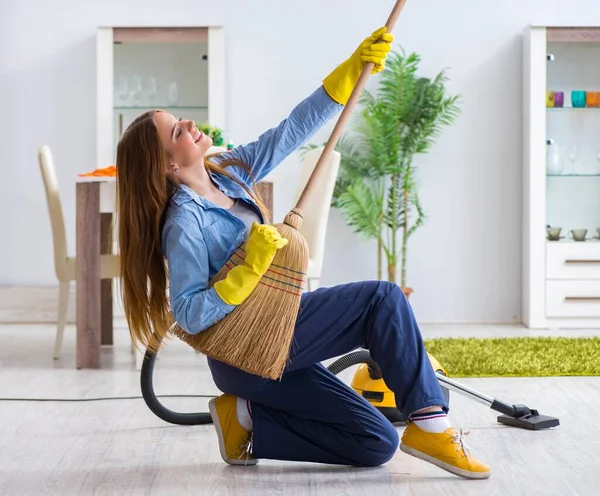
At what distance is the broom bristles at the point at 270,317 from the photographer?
2172 millimetres

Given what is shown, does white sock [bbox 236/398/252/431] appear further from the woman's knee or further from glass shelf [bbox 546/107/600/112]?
glass shelf [bbox 546/107/600/112]

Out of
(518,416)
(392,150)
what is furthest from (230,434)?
(392,150)

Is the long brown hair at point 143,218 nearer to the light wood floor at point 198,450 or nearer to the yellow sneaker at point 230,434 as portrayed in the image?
the yellow sneaker at point 230,434

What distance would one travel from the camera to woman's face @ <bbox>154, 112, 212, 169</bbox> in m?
2.27

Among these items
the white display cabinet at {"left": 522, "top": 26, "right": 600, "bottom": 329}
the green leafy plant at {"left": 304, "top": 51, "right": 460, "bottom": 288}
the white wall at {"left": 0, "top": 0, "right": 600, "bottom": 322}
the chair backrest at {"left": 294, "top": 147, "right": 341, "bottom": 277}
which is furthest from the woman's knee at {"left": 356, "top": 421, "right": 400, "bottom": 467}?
the white wall at {"left": 0, "top": 0, "right": 600, "bottom": 322}

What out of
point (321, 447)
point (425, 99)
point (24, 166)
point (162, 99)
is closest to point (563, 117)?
point (425, 99)

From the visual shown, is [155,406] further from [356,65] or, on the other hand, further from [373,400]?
[356,65]

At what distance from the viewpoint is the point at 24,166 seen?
5.61m

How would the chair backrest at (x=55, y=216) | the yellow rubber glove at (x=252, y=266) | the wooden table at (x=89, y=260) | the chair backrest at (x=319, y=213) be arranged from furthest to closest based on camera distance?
the chair backrest at (x=55, y=216) < the chair backrest at (x=319, y=213) < the wooden table at (x=89, y=260) < the yellow rubber glove at (x=252, y=266)

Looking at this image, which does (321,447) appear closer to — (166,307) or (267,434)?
(267,434)

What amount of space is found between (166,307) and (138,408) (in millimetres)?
957

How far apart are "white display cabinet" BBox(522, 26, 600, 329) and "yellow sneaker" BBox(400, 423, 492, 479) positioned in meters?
3.08

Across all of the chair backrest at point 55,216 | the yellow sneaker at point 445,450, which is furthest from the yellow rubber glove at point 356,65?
the chair backrest at point 55,216

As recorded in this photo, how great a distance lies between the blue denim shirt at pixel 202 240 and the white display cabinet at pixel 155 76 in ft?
9.59
